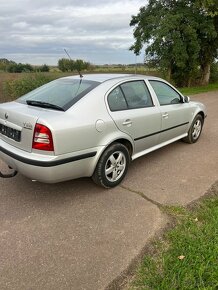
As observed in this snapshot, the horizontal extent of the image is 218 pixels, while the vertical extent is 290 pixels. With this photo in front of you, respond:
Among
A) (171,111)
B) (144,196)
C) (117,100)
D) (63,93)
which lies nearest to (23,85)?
(171,111)

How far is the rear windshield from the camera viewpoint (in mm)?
3629

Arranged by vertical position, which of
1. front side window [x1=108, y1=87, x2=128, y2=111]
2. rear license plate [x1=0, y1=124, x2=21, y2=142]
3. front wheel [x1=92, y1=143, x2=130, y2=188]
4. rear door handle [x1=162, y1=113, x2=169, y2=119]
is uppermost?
front side window [x1=108, y1=87, x2=128, y2=111]

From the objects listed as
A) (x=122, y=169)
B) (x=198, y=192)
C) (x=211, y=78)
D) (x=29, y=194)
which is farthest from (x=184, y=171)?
(x=211, y=78)

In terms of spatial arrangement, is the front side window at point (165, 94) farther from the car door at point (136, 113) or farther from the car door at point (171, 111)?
the car door at point (136, 113)

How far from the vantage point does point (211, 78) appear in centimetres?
2109

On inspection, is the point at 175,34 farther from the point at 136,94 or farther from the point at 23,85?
the point at 136,94

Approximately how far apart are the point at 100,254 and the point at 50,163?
1.12 meters

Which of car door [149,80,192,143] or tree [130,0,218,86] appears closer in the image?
car door [149,80,192,143]

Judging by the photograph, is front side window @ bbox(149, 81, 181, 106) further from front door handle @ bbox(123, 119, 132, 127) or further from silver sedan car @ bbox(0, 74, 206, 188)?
front door handle @ bbox(123, 119, 132, 127)

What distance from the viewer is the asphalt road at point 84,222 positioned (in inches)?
99.7

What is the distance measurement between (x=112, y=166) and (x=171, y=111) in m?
1.70

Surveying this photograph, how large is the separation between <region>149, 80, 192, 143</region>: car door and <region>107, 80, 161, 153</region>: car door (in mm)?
220

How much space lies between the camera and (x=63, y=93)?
12.7 ft

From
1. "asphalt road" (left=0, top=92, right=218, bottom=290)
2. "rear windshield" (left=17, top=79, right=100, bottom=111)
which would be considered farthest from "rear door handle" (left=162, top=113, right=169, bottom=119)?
"rear windshield" (left=17, top=79, right=100, bottom=111)
